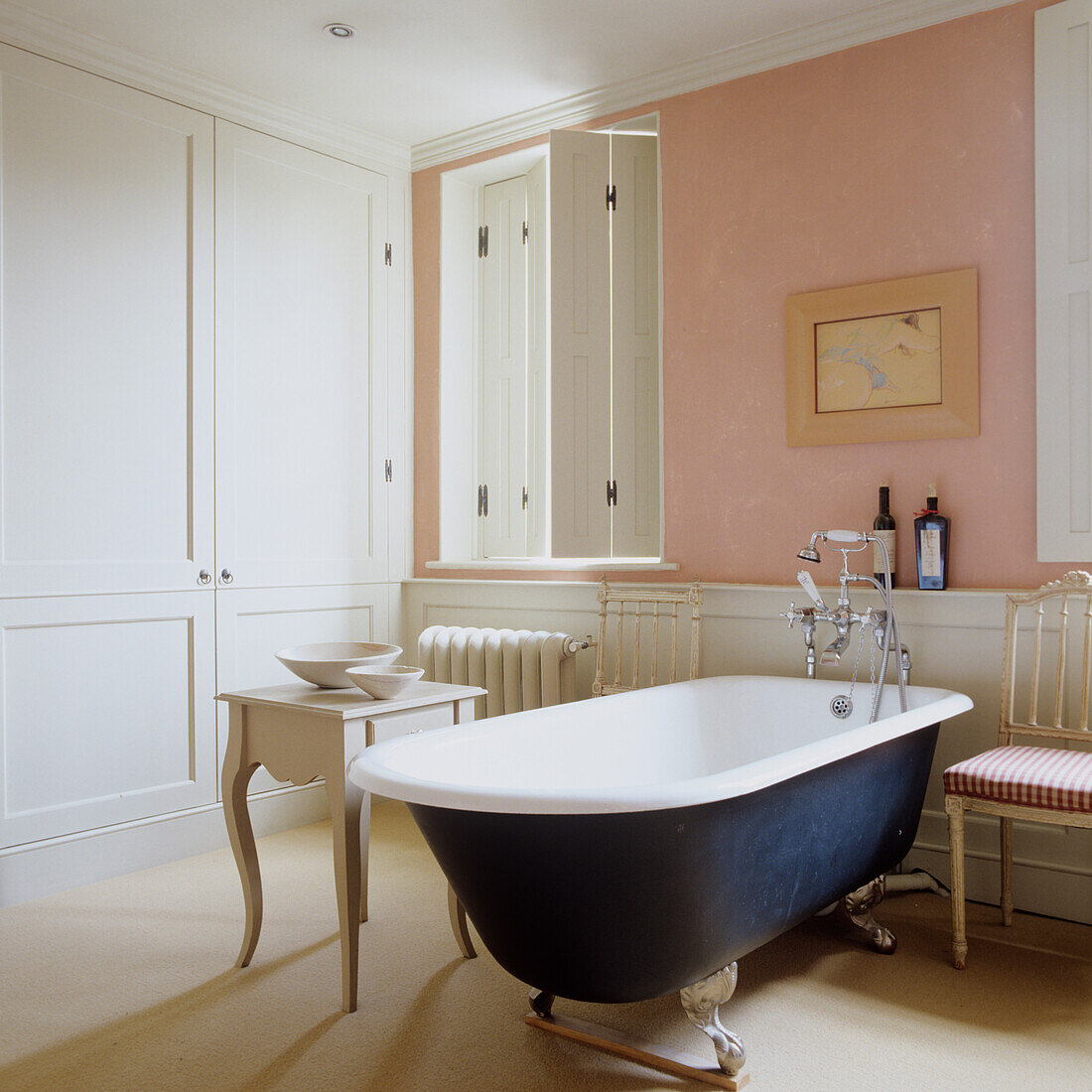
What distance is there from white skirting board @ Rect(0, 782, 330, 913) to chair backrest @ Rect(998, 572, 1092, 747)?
238 cm

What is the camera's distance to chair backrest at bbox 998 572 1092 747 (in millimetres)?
2537

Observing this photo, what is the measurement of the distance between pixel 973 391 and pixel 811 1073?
1839 millimetres

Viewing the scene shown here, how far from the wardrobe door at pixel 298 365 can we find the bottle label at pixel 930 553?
2.09m

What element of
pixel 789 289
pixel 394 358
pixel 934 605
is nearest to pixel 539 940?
pixel 934 605

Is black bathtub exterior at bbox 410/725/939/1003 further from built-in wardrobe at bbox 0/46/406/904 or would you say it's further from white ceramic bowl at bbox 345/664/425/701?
built-in wardrobe at bbox 0/46/406/904

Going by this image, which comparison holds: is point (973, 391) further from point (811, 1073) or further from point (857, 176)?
point (811, 1073)

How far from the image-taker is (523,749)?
231cm

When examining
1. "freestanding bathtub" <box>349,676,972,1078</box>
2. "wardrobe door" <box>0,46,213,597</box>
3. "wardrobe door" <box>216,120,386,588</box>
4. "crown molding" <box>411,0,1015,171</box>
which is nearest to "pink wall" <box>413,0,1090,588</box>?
"crown molding" <box>411,0,1015,171</box>

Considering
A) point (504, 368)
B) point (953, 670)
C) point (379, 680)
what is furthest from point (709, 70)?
point (379, 680)

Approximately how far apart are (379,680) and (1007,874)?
171 centimetres

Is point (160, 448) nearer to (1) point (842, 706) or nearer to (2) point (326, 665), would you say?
(2) point (326, 665)

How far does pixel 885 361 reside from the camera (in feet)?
9.64

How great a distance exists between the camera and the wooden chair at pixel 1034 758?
86.8 inches

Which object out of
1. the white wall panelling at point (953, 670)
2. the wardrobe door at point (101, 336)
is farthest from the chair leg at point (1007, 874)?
the wardrobe door at point (101, 336)
